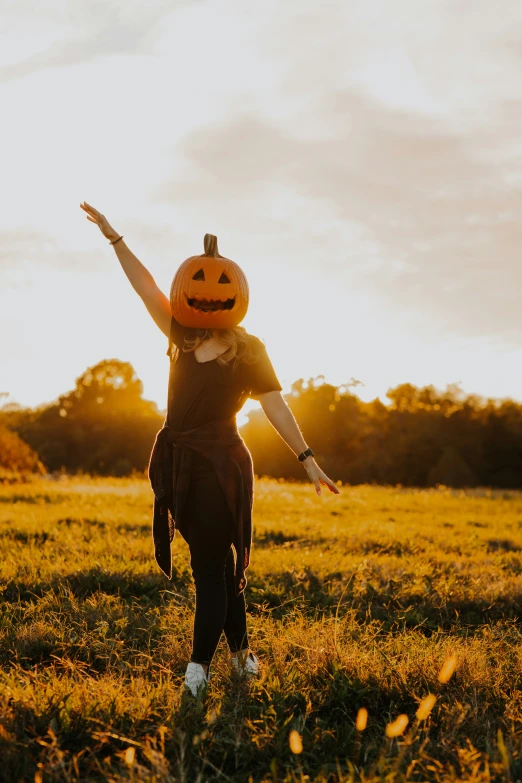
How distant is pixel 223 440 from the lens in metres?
3.95

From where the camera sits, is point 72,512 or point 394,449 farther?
point 394,449

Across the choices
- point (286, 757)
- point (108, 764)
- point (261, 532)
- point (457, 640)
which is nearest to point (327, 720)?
point (286, 757)

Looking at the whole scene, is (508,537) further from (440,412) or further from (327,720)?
(440,412)

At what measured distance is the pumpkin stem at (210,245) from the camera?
14.1ft

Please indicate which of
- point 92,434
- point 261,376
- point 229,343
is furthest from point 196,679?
point 92,434

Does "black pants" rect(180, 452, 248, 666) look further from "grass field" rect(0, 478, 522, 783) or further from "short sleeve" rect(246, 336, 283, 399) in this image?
"short sleeve" rect(246, 336, 283, 399)

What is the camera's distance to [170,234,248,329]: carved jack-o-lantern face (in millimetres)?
4113

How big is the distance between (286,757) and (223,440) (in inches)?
64.1

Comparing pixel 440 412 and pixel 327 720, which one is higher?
pixel 440 412

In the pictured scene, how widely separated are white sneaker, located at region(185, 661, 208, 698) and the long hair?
5.48 ft

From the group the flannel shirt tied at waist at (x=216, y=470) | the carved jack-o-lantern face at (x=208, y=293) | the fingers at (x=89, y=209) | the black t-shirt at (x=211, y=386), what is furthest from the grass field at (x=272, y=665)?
the fingers at (x=89, y=209)

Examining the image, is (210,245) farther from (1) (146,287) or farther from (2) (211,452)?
(2) (211,452)

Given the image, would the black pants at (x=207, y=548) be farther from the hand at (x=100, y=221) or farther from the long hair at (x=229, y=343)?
the hand at (x=100, y=221)

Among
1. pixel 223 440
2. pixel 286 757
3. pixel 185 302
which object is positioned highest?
pixel 185 302
